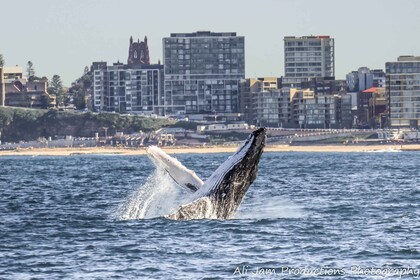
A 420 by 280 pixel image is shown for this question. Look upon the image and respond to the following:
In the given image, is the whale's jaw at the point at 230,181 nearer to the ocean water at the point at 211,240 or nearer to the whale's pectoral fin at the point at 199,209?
the whale's pectoral fin at the point at 199,209

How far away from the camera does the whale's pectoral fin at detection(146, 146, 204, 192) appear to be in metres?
43.9

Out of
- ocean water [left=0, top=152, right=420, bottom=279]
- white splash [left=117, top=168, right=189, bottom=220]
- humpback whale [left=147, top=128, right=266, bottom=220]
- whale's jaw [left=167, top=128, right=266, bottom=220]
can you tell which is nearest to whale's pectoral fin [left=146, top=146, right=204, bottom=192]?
humpback whale [left=147, top=128, right=266, bottom=220]

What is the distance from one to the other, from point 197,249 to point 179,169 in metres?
2.42

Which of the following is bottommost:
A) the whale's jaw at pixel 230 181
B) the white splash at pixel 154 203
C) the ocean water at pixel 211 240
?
the ocean water at pixel 211 240

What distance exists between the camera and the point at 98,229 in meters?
49.3

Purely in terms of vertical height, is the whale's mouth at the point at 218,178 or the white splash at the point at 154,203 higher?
the whale's mouth at the point at 218,178

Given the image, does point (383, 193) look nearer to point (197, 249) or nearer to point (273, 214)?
point (273, 214)

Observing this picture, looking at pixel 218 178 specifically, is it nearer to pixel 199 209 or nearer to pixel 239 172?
pixel 239 172

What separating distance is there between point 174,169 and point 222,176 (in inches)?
55.4

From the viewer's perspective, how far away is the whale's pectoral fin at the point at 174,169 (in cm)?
4394

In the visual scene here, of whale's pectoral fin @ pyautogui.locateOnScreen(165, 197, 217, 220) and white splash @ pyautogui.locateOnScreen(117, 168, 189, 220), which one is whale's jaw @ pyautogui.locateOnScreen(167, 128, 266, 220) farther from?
white splash @ pyautogui.locateOnScreen(117, 168, 189, 220)

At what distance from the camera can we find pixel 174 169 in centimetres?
4403

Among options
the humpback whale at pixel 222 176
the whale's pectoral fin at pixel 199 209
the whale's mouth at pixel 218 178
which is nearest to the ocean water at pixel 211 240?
Result: the whale's pectoral fin at pixel 199 209

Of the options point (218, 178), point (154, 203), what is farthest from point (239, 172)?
point (154, 203)
